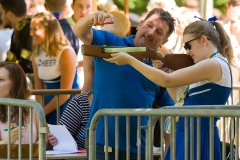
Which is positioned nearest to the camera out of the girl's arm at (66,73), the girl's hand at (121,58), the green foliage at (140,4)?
the girl's hand at (121,58)

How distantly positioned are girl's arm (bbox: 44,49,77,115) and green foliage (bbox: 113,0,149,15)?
1.24m

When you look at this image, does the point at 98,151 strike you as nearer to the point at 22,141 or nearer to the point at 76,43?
the point at 22,141

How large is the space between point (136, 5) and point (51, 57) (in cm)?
160

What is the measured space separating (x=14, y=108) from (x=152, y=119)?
4.67 feet

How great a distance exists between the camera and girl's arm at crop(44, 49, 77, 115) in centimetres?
895

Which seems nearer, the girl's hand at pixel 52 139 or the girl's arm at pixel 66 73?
the girl's hand at pixel 52 139

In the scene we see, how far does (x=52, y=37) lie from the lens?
31.1 feet

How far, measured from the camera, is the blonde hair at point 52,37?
946 centimetres

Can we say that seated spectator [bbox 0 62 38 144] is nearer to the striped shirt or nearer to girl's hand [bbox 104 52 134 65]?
the striped shirt

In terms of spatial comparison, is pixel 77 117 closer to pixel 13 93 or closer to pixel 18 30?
pixel 13 93

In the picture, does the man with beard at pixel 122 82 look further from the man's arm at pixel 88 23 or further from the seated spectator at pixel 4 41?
the seated spectator at pixel 4 41

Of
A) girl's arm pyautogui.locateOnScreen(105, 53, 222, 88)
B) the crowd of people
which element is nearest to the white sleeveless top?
the crowd of people

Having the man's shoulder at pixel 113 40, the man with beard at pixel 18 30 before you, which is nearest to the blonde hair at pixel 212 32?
the man's shoulder at pixel 113 40

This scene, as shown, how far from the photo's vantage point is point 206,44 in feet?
19.1
